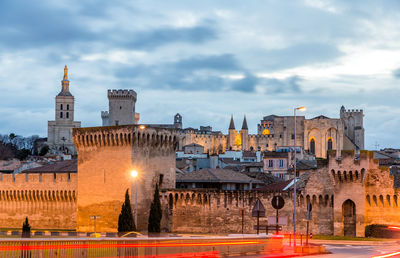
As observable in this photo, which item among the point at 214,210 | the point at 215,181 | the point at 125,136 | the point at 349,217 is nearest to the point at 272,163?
the point at 215,181

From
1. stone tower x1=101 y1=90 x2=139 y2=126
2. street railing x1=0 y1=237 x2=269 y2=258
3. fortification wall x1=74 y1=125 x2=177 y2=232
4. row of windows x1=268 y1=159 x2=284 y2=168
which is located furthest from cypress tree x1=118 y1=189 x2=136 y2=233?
stone tower x1=101 y1=90 x2=139 y2=126

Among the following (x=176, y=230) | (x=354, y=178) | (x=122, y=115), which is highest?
(x=122, y=115)

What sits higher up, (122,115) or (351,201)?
(122,115)

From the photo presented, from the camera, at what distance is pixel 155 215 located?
193 ft

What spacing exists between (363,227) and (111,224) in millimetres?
21255

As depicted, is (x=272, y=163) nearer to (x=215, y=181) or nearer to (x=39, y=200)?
(x=215, y=181)

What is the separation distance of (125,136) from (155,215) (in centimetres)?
734

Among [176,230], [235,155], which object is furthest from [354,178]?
[235,155]

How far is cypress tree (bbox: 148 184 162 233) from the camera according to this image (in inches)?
2294

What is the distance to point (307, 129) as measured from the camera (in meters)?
194

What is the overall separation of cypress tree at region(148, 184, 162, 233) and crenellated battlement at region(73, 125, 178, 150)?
458cm

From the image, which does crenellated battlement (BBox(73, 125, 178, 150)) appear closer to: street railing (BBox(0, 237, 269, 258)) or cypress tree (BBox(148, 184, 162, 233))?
cypress tree (BBox(148, 184, 162, 233))

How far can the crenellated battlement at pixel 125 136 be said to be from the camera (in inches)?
2363

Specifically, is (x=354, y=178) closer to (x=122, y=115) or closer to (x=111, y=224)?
(x=111, y=224)
